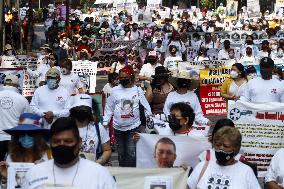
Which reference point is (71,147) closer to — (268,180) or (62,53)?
(268,180)

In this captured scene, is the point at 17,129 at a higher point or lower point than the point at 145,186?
higher

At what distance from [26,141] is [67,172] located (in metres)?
1.27

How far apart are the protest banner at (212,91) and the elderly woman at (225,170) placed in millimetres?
11412

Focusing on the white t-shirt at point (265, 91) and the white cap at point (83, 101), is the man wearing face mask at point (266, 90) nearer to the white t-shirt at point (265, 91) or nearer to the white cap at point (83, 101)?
the white t-shirt at point (265, 91)

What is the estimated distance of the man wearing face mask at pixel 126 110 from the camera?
1098 centimetres

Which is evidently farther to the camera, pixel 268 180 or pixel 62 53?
pixel 62 53

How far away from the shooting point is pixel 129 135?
1111cm

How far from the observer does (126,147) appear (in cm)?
1106

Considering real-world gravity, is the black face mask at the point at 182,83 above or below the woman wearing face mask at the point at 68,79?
above

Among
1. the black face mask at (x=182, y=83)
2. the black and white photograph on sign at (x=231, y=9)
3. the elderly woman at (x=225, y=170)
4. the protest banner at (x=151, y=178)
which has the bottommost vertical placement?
the protest banner at (x=151, y=178)

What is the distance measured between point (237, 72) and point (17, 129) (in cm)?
724

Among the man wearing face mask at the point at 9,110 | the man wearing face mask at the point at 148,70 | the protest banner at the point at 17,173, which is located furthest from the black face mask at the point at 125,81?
the man wearing face mask at the point at 148,70

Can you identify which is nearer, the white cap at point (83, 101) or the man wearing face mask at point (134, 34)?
the white cap at point (83, 101)

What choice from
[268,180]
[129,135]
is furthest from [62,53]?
[268,180]
